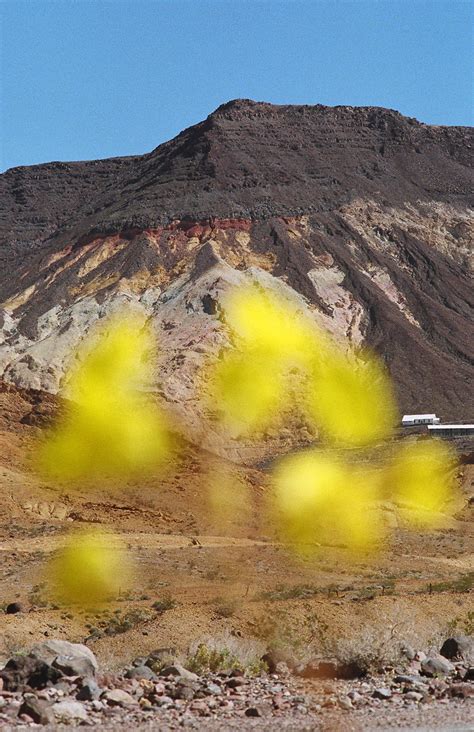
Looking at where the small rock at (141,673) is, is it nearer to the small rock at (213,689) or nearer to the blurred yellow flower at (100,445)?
the small rock at (213,689)

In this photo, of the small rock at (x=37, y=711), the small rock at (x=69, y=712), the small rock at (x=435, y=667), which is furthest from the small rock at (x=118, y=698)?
the small rock at (x=435, y=667)

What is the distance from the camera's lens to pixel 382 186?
139 m

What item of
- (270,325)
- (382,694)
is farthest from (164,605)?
(270,325)

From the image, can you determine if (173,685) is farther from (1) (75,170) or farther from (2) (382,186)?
(1) (75,170)

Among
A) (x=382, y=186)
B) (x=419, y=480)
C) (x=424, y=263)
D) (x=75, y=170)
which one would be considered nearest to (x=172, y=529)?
(x=419, y=480)

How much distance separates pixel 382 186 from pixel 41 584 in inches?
4466

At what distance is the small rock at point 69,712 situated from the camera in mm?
17250

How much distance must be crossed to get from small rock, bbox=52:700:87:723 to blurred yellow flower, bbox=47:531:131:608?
28.7 feet

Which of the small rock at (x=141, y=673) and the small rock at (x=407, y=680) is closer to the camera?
the small rock at (x=141, y=673)

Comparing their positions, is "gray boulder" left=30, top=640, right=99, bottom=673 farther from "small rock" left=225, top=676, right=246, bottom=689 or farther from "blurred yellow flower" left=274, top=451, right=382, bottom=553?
"blurred yellow flower" left=274, top=451, right=382, bottom=553

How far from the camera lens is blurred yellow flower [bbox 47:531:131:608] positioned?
28736mm

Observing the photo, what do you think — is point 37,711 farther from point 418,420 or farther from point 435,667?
point 418,420

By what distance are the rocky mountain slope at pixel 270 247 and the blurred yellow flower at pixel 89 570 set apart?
44.7m

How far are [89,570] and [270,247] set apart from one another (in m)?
89.4
